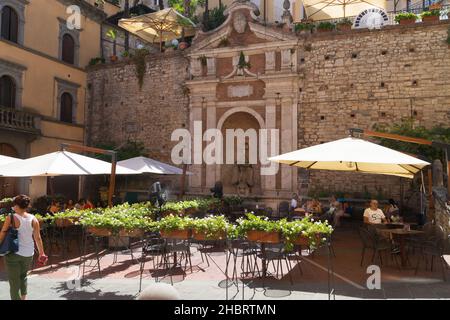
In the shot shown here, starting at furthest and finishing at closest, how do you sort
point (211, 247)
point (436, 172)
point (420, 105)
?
point (420, 105)
point (436, 172)
point (211, 247)

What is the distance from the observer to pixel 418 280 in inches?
239

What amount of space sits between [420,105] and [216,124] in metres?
7.40

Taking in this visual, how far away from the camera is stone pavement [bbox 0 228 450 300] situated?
5.32 m

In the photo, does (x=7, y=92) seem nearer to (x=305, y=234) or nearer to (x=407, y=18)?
(x=305, y=234)

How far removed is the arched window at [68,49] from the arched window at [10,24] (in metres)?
2.54

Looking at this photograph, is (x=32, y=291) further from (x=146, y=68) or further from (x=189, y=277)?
(x=146, y=68)

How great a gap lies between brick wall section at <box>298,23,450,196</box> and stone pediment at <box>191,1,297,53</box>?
1.25 meters

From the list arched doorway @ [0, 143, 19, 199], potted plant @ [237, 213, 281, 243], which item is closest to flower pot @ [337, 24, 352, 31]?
potted plant @ [237, 213, 281, 243]

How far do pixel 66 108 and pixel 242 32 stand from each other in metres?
9.16

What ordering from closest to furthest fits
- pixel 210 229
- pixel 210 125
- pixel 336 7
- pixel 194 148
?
1. pixel 210 229
2. pixel 210 125
3. pixel 194 148
4. pixel 336 7

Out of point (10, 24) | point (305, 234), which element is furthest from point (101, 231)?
point (10, 24)

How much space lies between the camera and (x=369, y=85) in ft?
44.3

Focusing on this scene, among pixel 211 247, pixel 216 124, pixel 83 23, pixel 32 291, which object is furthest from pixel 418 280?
pixel 83 23

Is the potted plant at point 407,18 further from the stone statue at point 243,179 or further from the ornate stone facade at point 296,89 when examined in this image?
the stone statue at point 243,179
